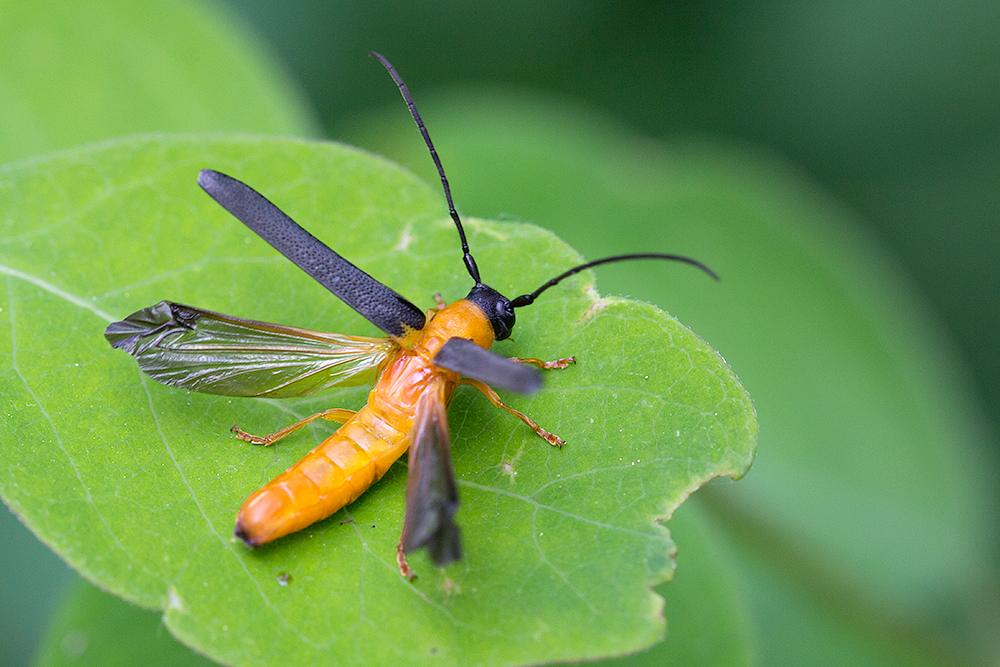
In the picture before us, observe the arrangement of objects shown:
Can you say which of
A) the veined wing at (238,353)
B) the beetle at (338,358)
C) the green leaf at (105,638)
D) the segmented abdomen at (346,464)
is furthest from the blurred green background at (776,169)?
the veined wing at (238,353)

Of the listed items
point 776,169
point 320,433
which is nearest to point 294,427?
point 320,433

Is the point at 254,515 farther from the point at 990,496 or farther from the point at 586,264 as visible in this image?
the point at 990,496

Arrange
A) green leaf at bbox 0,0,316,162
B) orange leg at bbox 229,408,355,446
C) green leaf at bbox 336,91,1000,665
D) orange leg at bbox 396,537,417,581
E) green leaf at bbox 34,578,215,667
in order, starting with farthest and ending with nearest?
1. green leaf at bbox 336,91,1000,665
2. green leaf at bbox 0,0,316,162
3. green leaf at bbox 34,578,215,667
4. orange leg at bbox 229,408,355,446
5. orange leg at bbox 396,537,417,581

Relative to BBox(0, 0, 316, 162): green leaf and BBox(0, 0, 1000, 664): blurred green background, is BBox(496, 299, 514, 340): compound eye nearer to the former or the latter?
BBox(0, 0, 1000, 664): blurred green background

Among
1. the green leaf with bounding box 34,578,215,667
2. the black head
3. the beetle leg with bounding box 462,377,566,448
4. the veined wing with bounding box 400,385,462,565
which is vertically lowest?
the green leaf with bounding box 34,578,215,667

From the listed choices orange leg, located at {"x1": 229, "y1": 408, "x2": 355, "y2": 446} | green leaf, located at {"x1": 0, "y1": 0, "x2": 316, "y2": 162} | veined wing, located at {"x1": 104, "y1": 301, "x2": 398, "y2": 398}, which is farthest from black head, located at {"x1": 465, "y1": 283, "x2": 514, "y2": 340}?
green leaf, located at {"x1": 0, "y1": 0, "x2": 316, "y2": 162}

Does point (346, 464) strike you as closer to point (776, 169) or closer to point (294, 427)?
point (294, 427)

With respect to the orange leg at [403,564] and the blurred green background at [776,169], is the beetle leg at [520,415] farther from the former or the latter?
the blurred green background at [776,169]

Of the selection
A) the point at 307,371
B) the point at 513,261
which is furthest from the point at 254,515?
the point at 513,261
